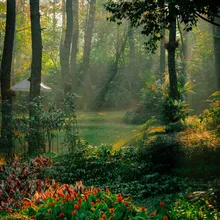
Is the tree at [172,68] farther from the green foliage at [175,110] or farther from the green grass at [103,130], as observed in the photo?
the green grass at [103,130]

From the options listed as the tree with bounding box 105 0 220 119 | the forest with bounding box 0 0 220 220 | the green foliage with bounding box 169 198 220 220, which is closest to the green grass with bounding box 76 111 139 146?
the forest with bounding box 0 0 220 220

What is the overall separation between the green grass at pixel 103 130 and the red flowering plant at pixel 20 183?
5.44 meters

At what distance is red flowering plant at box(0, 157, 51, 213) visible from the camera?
273 inches

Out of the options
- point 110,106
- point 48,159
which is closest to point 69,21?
point 110,106

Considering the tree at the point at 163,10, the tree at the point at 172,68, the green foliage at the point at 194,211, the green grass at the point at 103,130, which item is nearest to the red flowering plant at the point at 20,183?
the green foliage at the point at 194,211

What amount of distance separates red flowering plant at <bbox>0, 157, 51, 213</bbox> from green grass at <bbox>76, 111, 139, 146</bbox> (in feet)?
17.9

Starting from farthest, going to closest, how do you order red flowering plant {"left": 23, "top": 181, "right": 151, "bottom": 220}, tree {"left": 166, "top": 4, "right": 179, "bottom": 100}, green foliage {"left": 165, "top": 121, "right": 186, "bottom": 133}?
1. tree {"left": 166, "top": 4, "right": 179, "bottom": 100}
2. green foliage {"left": 165, "top": 121, "right": 186, "bottom": 133}
3. red flowering plant {"left": 23, "top": 181, "right": 151, "bottom": 220}

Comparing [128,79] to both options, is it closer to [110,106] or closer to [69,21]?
[110,106]

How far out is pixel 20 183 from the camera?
7.94 meters

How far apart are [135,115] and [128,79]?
11270 mm

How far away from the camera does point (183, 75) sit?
22.5 m

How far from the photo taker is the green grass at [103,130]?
1591 cm

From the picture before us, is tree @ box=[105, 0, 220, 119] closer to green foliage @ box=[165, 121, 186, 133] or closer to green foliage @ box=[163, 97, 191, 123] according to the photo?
green foliage @ box=[165, 121, 186, 133]

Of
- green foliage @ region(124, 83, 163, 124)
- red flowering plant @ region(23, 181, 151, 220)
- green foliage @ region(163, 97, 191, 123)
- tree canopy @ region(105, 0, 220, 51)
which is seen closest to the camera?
red flowering plant @ region(23, 181, 151, 220)
